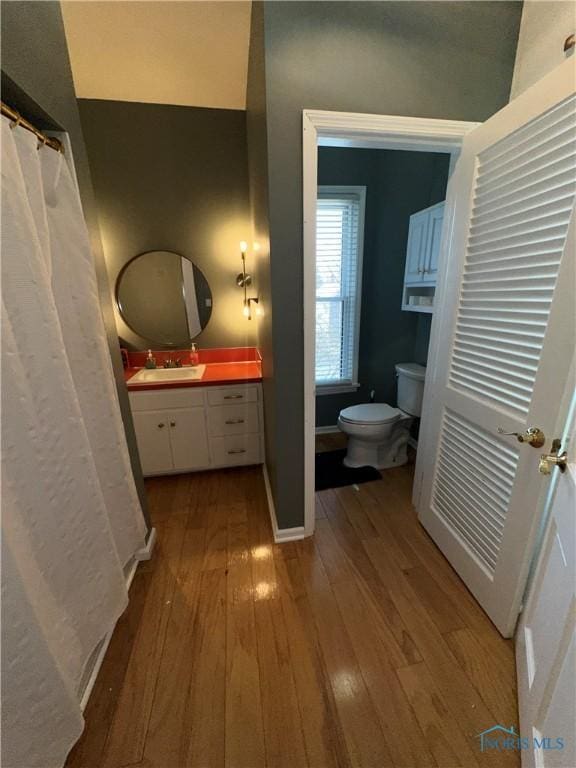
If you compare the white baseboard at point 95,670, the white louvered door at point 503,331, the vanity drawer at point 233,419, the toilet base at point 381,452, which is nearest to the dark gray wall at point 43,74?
the vanity drawer at point 233,419

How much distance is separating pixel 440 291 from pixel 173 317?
197 cm

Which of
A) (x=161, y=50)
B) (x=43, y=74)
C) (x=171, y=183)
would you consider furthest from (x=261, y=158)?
(x=171, y=183)

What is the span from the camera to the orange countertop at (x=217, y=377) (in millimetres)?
2113

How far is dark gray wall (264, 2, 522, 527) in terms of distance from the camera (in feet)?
3.77

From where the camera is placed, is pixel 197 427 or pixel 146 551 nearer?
pixel 146 551

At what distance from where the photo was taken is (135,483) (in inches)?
61.2

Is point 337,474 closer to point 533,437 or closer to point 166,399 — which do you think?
point 166,399

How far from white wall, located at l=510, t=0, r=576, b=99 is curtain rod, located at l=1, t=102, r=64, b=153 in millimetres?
1843

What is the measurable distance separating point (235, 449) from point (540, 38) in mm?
2647

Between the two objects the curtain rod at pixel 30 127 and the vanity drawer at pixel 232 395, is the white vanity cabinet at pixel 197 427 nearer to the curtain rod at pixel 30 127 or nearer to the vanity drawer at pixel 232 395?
the vanity drawer at pixel 232 395

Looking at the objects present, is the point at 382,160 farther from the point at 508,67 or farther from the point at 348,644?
the point at 348,644

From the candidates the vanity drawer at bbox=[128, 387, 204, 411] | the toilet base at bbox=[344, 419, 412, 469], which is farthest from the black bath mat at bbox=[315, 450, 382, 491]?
the vanity drawer at bbox=[128, 387, 204, 411]

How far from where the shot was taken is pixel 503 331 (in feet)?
3.84

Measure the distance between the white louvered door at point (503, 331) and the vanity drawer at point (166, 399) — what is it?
1.58 m
